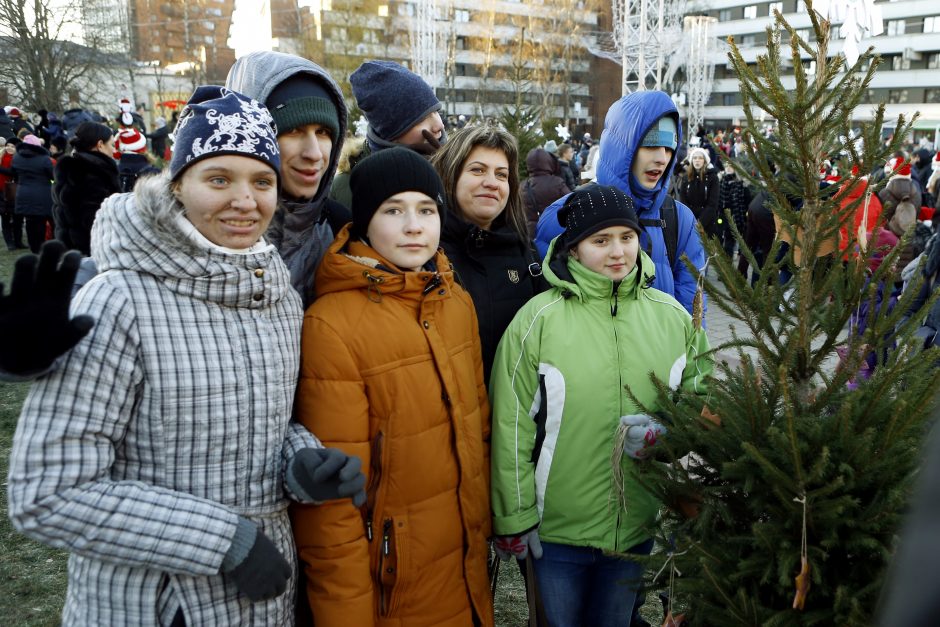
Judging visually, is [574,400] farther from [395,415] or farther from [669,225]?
[669,225]

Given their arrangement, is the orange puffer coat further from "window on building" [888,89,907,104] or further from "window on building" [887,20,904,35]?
"window on building" [887,20,904,35]

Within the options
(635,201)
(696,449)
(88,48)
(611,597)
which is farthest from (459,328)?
(88,48)

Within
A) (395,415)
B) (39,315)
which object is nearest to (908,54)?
(395,415)

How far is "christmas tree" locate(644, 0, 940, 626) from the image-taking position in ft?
5.82

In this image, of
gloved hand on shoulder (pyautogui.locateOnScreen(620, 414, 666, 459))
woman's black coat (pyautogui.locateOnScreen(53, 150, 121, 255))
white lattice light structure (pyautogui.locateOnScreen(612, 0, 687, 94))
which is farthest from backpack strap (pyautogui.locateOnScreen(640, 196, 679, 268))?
white lattice light structure (pyautogui.locateOnScreen(612, 0, 687, 94))

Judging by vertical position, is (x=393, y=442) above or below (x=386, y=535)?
above

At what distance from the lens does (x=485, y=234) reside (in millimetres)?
2834

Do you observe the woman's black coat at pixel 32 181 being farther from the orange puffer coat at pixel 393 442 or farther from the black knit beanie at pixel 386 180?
the orange puffer coat at pixel 393 442

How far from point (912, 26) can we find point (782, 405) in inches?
2640

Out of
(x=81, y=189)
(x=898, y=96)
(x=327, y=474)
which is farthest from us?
(x=898, y=96)

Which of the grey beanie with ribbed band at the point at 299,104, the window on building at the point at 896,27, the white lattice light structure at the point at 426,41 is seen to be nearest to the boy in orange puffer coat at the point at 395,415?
the grey beanie with ribbed band at the point at 299,104

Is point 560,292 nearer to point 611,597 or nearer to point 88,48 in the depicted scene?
point 611,597

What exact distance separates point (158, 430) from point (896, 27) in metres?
69.1

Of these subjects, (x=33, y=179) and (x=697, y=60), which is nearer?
(x=33, y=179)
